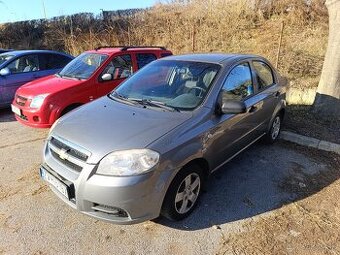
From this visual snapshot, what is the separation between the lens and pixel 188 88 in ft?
12.6

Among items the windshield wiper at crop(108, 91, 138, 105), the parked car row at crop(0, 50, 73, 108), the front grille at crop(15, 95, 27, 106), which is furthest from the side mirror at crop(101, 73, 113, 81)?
the parked car row at crop(0, 50, 73, 108)

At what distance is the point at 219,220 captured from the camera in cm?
345

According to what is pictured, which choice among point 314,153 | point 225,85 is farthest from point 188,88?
point 314,153

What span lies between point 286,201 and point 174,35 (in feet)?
38.7

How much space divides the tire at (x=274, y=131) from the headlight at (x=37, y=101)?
378 cm

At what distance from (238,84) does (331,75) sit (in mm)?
3027

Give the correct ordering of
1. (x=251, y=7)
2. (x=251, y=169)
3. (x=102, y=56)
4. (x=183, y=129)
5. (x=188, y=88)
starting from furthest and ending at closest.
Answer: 1. (x=251, y=7)
2. (x=102, y=56)
3. (x=251, y=169)
4. (x=188, y=88)
5. (x=183, y=129)

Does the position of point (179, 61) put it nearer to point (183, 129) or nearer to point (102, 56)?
point (183, 129)

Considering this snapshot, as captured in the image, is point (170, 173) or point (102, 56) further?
point (102, 56)

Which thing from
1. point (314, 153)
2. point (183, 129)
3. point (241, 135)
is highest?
point (183, 129)

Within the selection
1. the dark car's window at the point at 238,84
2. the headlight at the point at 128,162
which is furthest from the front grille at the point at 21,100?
the dark car's window at the point at 238,84

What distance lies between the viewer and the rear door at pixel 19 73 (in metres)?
7.66

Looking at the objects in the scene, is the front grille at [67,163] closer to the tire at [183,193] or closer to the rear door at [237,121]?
the tire at [183,193]

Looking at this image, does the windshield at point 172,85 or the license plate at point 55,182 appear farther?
the windshield at point 172,85
